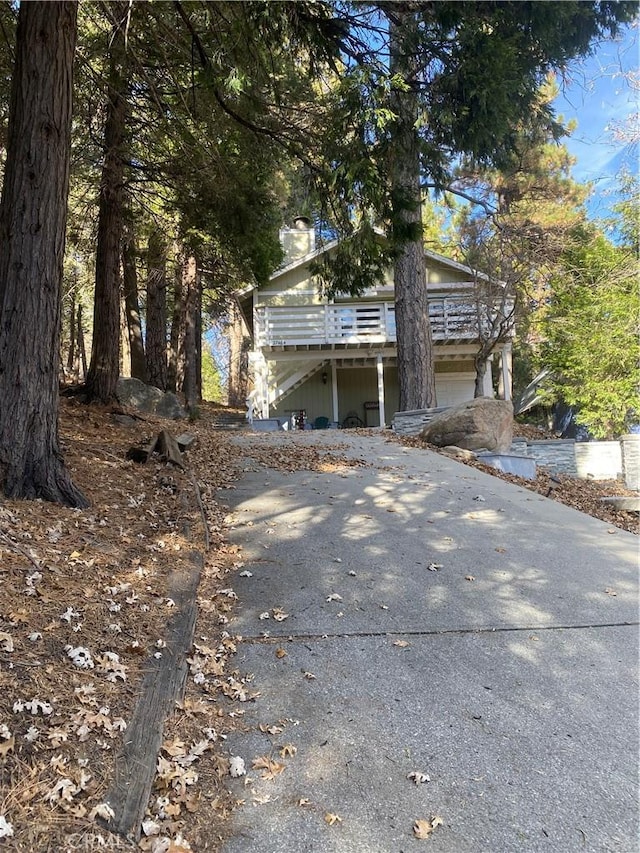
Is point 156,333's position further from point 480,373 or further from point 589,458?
point 589,458

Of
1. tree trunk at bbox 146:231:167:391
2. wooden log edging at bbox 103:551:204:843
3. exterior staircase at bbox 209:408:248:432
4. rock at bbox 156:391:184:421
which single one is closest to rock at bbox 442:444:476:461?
rock at bbox 156:391:184:421

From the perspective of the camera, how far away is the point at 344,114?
564 centimetres

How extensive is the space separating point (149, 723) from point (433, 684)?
1460 millimetres

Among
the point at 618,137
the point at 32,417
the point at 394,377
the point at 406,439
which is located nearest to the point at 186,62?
the point at 32,417

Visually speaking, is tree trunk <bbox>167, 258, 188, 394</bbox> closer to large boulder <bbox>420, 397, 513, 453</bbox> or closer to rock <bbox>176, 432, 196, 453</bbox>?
rock <bbox>176, 432, 196, 453</bbox>

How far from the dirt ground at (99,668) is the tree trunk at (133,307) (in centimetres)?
869

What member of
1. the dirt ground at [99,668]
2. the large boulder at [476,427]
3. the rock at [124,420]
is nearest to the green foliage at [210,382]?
the rock at [124,420]

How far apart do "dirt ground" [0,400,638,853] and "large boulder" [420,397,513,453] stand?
562 cm

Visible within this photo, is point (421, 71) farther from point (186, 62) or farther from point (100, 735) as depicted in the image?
point (100, 735)

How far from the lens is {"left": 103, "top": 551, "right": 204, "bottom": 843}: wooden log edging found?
201cm

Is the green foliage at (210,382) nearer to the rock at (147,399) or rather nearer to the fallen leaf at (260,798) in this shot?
the rock at (147,399)

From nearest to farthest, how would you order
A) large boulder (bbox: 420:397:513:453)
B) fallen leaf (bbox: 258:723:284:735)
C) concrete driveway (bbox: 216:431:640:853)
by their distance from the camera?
concrete driveway (bbox: 216:431:640:853)
fallen leaf (bbox: 258:723:284:735)
large boulder (bbox: 420:397:513:453)

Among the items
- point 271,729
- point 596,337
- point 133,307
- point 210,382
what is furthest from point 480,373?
point 210,382

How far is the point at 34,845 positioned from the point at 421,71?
7.02 meters
